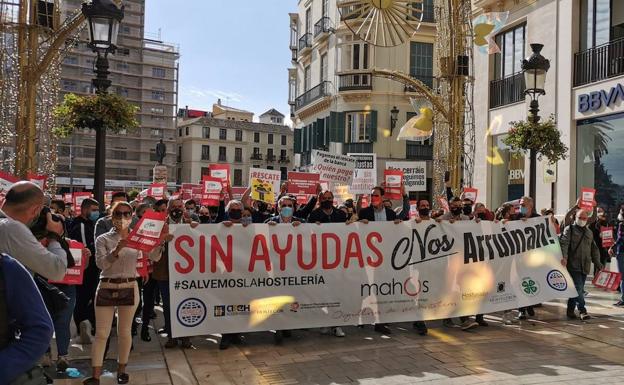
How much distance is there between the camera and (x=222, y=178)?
1155 centimetres

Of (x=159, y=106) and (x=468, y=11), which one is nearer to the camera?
(x=468, y=11)

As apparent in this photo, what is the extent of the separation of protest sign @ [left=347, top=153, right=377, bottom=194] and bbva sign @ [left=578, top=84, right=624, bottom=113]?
6497 millimetres

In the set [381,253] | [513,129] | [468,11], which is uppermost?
[468,11]

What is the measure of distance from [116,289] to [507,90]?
14.8m

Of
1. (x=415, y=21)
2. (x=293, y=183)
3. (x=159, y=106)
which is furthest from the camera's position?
(x=159, y=106)

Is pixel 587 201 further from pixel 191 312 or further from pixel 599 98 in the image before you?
pixel 191 312

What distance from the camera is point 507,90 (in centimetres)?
1727

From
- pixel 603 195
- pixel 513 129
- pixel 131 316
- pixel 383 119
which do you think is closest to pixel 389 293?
pixel 131 316

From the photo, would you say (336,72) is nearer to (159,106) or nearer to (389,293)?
(389,293)

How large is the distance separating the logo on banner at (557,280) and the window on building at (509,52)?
9890 millimetres

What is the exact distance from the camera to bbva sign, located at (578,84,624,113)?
43.9 ft

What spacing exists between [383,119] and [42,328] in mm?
33033

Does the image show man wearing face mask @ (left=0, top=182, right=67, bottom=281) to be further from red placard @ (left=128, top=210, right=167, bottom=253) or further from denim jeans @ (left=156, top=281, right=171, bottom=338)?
denim jeans @ (left=156, top=281, right=171, bottom=338)

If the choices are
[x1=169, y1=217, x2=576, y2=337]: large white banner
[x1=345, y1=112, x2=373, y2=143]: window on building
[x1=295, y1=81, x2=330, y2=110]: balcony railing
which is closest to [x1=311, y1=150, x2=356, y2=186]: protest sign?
[x1=169, y1=217, x2=576, y2=337]: large white banner
